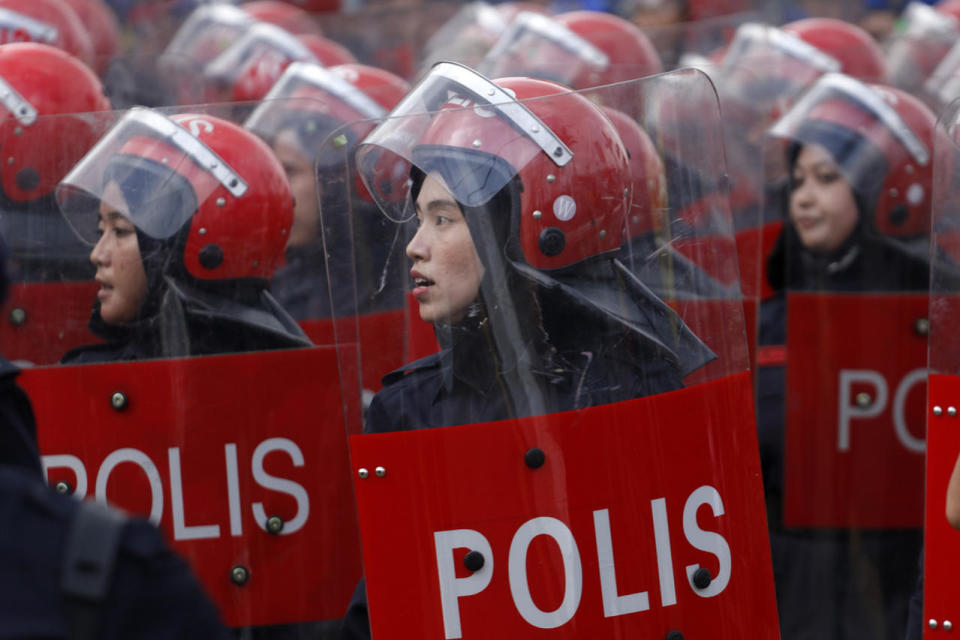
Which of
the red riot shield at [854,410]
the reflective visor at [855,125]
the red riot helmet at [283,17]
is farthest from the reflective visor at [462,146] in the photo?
the red riot helmet at [283,17]

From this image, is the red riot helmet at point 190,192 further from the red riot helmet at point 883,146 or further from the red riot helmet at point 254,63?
the red riot helmet at point 254,63

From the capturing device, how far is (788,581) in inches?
172

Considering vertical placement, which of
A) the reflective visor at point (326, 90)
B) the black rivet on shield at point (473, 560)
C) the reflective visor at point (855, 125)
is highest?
the reflective visor at point (326, 90)

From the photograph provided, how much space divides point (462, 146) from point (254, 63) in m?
4.30

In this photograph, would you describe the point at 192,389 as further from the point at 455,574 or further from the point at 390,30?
the point at 390,30

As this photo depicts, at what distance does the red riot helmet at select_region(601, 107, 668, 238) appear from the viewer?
267cm

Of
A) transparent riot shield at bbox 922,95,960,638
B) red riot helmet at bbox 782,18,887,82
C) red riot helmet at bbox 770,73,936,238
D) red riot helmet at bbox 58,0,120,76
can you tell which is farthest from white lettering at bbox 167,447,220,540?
red riot helmet at bbox 58,0,120,76

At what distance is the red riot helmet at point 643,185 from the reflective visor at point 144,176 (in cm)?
117

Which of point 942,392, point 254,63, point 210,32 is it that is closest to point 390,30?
point 210,32

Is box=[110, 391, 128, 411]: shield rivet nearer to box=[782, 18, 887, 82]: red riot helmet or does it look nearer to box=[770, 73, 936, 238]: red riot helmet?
box=[770, 73, 936, 238]: red riot helmet

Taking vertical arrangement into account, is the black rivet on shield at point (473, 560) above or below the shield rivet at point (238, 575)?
above

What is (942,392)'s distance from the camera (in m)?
2.79

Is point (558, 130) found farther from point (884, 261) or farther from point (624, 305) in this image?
point (884, 261)

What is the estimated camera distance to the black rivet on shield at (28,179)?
11.0ft
